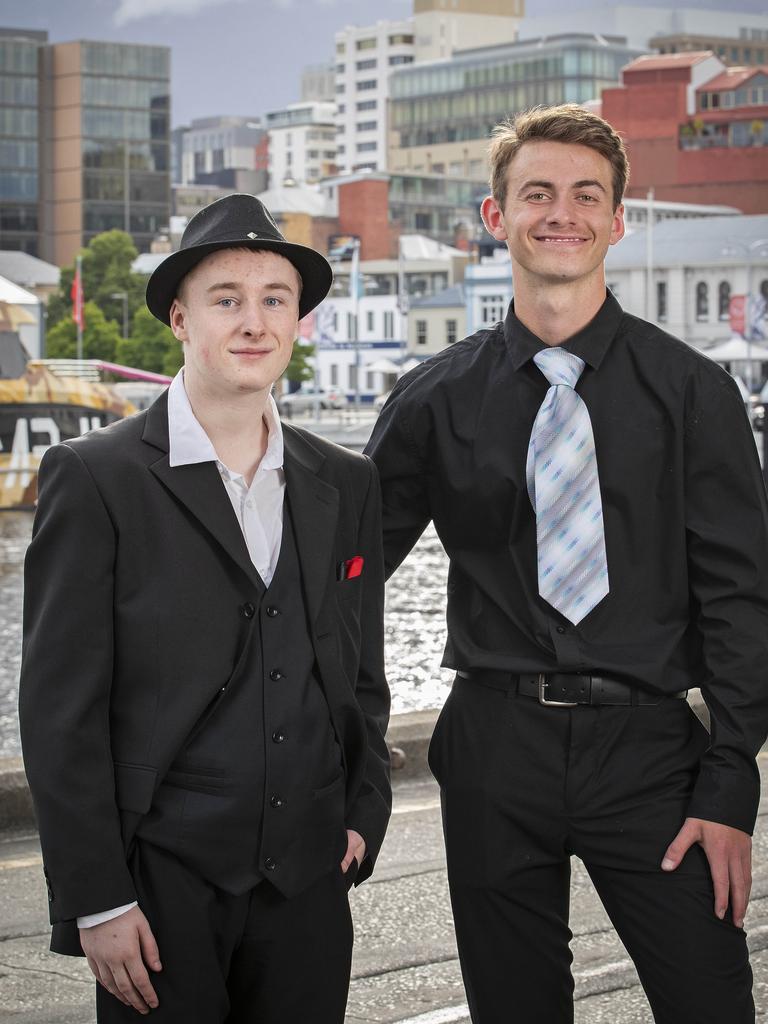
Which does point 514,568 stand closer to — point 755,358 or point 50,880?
point 50,880

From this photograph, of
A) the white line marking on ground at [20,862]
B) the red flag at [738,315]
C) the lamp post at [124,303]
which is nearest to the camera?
the white line marking on ground at [20,862]

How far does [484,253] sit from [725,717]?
96806 millimetres

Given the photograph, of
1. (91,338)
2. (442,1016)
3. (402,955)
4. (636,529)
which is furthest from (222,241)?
(91,338)

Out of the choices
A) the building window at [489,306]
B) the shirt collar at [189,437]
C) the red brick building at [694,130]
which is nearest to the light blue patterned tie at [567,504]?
the shirt collar at [189,437]

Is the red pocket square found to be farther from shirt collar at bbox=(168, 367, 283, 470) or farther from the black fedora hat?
the black fedora hat

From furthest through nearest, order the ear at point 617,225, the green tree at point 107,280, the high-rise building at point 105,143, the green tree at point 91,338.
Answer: the high-rise building at point 105,143
the green tree at point 107,280
the green tree at point 91,338
the ear at point 617,225

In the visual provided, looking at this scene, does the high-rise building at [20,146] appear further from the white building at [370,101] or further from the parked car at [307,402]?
the white building at [370,101]

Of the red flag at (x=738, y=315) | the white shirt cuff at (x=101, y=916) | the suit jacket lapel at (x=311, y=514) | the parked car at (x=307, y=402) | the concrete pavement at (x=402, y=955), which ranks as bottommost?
the parked car at (x=307, y=402)

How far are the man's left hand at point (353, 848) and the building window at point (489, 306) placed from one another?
87.8 meters

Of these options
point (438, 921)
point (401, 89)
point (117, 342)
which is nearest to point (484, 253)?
point (117, 342)

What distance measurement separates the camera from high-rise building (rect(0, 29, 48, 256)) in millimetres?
132250

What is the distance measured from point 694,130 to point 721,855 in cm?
10727

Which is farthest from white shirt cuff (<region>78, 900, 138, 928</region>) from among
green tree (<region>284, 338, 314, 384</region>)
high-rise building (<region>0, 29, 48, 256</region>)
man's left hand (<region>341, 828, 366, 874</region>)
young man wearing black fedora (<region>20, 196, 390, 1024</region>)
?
high-rise building (<region>0, 29, 48, 256</region>)

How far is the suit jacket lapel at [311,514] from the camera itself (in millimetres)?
2773
